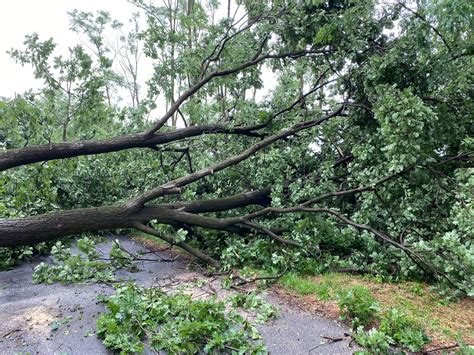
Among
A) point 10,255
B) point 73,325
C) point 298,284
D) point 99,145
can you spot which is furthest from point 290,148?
point 10,255

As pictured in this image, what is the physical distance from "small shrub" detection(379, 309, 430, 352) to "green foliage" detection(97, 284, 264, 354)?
37.6 inches

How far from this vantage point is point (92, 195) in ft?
21.6

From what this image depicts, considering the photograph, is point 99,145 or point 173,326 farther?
point 99,145

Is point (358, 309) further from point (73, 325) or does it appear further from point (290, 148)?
point (290, 148)

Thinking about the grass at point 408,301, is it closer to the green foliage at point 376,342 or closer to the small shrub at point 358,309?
the small shrub at point 358,309

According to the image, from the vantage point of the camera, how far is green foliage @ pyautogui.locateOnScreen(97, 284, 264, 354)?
7.99 ft

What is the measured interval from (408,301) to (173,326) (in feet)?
6.98

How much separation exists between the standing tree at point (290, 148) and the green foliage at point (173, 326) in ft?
4.66

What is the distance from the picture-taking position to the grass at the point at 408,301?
2717mm

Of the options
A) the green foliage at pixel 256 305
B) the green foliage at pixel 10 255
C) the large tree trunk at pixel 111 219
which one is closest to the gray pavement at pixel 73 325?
the green foliage at pixel 256 305

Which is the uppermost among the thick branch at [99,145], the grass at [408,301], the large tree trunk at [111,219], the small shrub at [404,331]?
the thick branch at [99,145]

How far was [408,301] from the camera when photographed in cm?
318

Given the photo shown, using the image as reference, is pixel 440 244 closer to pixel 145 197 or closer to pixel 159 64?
pixel 145 197

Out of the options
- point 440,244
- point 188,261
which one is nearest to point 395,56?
point 440,244
